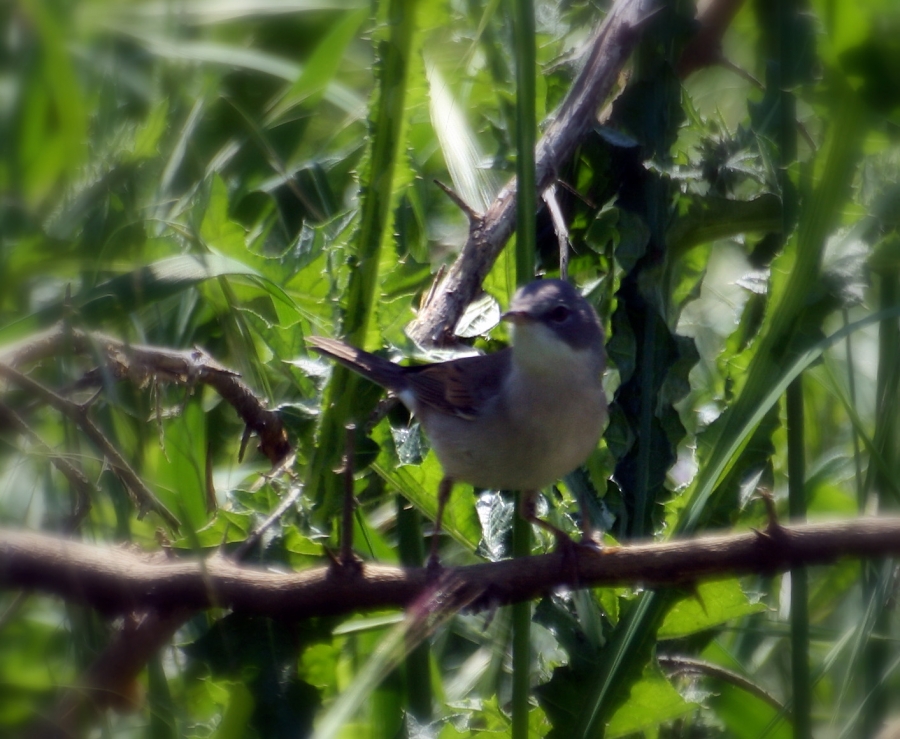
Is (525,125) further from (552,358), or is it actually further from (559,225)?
(552,358)

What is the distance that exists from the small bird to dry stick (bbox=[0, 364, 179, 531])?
66cm

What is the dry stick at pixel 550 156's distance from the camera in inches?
94.0

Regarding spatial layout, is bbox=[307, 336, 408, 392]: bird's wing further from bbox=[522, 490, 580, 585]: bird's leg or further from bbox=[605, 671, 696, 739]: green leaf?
bbox=[605, 671, 696, 739]: green leaf

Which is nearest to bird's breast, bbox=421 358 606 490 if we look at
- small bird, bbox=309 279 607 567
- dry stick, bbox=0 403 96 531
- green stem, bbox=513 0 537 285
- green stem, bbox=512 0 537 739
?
small bird, bbox=309 279 607 567

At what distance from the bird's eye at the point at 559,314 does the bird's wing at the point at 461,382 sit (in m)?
0.32

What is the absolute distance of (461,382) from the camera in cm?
274

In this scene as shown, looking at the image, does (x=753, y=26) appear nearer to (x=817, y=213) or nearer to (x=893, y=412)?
(x=817, y=213)

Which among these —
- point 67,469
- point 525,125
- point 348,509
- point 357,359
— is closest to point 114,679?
point 67,469

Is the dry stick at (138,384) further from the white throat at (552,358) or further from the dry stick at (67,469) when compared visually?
the white throat at (552,358)

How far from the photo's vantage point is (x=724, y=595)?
1.92m

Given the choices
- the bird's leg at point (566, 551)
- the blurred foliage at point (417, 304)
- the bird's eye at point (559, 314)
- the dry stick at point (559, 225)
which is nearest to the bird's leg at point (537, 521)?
the bird's leg at point (566, 551)

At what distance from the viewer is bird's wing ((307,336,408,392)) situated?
85.2 inches

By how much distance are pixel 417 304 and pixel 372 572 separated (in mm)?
1176

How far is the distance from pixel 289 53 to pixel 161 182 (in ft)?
2.95
